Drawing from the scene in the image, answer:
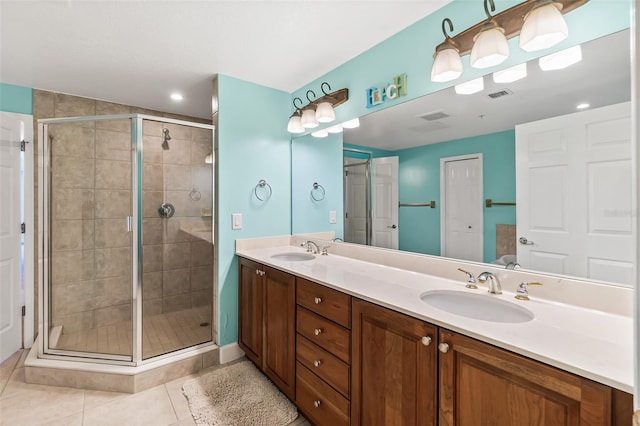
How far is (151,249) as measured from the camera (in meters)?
2.41

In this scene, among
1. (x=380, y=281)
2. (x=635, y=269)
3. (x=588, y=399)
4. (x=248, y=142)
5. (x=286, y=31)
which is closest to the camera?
(x=635, y=269)

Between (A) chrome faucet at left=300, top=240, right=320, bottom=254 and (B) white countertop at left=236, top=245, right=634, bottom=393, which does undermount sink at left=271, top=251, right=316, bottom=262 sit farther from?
(B) white countertop at left=236, top=245, right=634, bottom=393

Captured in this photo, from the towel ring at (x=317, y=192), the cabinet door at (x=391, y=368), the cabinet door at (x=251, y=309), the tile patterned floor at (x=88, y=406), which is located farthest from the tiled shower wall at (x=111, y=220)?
the cabinet door at (x=391, y=368)

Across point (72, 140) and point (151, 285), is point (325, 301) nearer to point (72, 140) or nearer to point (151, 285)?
point (151, 285)

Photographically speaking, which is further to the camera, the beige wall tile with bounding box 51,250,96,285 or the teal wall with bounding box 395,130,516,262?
the beige wall tile with bounding box 51,250,96,285

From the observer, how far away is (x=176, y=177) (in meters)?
2.45

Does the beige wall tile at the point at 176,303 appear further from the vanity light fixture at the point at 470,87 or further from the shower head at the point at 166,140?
the vanity light fixture at the point at 470,87

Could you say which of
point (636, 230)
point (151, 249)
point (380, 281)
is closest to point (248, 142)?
point (151, 249)

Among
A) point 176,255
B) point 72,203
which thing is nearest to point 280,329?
point 176,255

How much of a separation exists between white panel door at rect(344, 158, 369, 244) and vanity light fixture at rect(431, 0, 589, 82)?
31.9 inches

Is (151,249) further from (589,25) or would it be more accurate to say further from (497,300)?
(589,25)

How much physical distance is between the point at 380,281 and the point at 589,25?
4.35 ft

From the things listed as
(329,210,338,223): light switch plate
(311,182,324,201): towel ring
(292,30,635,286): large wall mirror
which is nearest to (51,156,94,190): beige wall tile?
(311,182,324,201): towel ring

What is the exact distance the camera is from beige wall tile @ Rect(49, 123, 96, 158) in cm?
217
